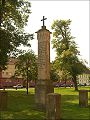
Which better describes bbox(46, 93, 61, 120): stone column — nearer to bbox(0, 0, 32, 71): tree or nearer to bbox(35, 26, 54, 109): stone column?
bbox(35, 26, 54, 109): stone column

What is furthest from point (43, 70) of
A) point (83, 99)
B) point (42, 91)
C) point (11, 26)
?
point (11, 26)

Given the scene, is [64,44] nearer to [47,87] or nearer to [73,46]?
[73,46]

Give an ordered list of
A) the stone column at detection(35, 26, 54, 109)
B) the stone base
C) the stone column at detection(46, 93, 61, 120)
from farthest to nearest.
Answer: the stone column at detection(35, 26, 54, 109)
the stone base
the stone column at detection(46, 93, 61, 120)

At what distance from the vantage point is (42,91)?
66.2 ft

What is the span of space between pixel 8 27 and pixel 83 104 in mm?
15733

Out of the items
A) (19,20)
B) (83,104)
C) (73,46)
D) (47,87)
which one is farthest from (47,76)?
(73,46)

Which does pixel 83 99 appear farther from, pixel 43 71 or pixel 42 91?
pixel 43 71

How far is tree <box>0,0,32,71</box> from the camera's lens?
31672mm

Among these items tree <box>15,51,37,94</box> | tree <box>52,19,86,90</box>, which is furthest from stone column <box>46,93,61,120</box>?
tree <box>52,19,86,90</box>

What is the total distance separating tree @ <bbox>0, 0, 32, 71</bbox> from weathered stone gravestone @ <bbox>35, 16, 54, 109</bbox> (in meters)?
10.9

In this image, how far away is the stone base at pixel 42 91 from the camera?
2005cm

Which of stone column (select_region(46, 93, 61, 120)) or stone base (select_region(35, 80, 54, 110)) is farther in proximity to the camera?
stone base (select_region(35, 80, 54, 110))

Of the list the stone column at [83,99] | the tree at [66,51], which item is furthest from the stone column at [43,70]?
the tree at [66,51]

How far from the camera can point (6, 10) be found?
34.8m
